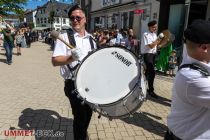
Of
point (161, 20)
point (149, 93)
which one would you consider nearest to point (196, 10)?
point (161, 20)

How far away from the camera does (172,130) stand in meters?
2.00

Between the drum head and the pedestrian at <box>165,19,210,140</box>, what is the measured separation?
2.52 ft

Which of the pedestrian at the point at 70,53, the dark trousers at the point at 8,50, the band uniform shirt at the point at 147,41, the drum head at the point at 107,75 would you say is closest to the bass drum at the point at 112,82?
the drum head at the point at 107,75

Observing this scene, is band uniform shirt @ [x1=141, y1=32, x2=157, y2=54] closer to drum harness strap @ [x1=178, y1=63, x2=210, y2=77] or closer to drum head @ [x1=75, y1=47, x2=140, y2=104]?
drum head @ [x1=75, y1=47, x2=140, y2=104]

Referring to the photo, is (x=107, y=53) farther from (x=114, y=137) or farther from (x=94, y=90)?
(x=114, y=137)

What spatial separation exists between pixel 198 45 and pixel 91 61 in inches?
55.0

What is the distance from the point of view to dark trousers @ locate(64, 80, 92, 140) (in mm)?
3196

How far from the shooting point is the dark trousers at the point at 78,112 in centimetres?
320

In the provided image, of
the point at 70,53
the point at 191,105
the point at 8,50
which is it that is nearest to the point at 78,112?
the point at 70,53

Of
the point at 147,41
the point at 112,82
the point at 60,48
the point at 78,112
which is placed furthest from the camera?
the point at 147,41

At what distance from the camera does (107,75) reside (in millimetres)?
2793

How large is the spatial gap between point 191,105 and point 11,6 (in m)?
23.9

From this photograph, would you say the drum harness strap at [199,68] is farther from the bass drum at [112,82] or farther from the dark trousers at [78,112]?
the dark trousers at [78,112]

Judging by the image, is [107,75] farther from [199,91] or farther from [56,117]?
[56,117]
